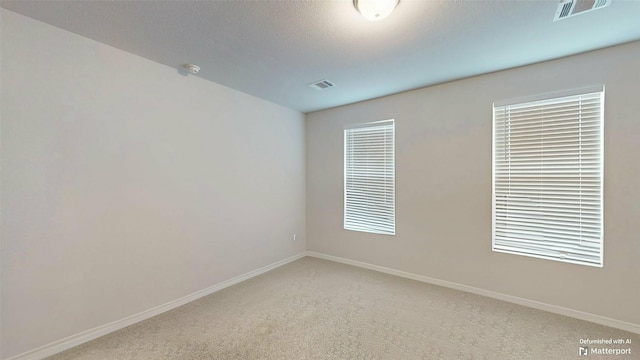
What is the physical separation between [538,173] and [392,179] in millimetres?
1640

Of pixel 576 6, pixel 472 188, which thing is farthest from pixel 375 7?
pixel 472 188

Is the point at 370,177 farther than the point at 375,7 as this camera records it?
Yes

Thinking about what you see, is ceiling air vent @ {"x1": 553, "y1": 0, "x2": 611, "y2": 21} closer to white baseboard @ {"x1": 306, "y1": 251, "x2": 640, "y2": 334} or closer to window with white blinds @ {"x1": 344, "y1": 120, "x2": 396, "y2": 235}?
window with white blinds @ {"x1": 344, "y1": 120, "x2": 396, "y2": 235}

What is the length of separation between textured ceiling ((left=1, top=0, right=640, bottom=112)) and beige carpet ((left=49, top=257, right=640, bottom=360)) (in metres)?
2.61

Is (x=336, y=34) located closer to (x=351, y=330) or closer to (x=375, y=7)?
(x=375, y=7)

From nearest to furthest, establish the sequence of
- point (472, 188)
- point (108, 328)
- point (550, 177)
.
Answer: point (108, 328), point (550, 177), point (472, 188)

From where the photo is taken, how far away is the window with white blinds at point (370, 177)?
12.3 ft

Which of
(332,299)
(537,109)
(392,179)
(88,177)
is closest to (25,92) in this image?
(88,177)

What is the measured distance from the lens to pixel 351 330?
229 centimetres

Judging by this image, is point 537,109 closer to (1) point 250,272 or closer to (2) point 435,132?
(2) point 435,132

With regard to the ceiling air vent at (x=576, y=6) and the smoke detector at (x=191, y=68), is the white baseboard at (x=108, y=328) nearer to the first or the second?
the smoke detector at (x=191, y=68)

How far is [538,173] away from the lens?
269 centimetres

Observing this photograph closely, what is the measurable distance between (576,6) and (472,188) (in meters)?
1.84

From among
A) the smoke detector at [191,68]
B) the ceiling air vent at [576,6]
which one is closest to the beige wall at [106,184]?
the smoke detector at [191,68]
